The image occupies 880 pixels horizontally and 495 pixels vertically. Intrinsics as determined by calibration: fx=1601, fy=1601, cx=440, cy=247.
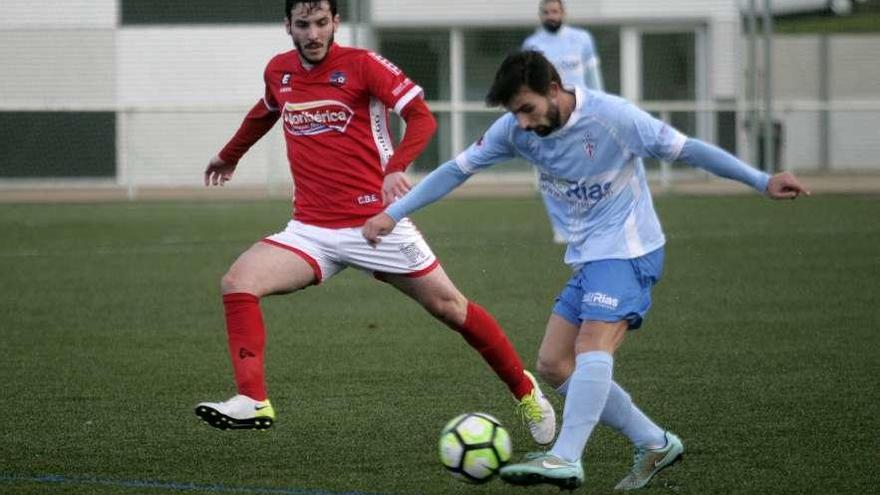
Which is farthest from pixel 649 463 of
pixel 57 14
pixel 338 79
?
pixel 57 14

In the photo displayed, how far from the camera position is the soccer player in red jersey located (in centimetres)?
671

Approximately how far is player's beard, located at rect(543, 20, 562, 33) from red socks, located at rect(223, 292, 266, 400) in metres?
8.65

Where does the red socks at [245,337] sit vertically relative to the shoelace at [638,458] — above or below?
above

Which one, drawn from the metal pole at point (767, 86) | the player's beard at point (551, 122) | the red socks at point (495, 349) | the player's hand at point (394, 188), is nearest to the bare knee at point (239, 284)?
the player's hand at point (394, 188)

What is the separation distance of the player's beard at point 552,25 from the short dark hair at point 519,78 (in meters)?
9.39

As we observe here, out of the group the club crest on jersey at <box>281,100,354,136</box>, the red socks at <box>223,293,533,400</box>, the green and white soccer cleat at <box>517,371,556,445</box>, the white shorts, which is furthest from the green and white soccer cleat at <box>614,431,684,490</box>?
the club crest on jersey at <box>281,100,354,136</box>

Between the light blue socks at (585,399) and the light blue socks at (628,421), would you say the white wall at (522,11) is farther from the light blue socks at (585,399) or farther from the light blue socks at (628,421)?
the light blue socks at (585,399)

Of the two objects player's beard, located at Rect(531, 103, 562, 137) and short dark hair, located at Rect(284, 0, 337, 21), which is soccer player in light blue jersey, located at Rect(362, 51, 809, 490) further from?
short dark hair, located at Rect(284, 0, 337, 21)

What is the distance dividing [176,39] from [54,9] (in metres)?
1.98

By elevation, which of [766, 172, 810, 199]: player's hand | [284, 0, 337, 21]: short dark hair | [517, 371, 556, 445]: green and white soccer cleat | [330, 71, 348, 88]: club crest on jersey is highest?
[284, 0, 337, 21]: short dark hair

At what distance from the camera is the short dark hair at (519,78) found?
5.34 meters

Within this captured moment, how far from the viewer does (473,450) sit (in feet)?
18.0

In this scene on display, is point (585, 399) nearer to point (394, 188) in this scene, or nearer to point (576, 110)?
point (576, 110)

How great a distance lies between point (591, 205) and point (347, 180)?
1442 millimetres
